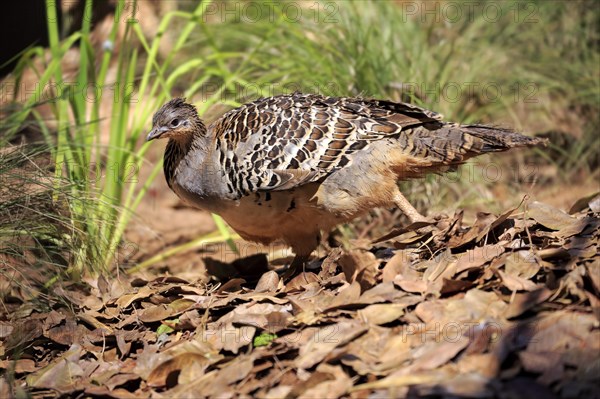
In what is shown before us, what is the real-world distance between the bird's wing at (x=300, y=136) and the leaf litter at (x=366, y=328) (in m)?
0.59

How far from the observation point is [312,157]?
4492 millimetres

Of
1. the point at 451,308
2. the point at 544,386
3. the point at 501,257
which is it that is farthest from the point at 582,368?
the point at 501,257

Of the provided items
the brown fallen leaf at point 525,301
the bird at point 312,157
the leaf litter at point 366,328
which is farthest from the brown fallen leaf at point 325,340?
the bird at point 312,157

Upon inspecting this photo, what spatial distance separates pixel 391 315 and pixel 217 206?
5.44ft

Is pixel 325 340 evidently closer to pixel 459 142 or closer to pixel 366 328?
→ pixel 366 328

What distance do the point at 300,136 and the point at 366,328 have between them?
5.27 feet

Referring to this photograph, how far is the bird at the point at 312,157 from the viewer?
14.8 ft

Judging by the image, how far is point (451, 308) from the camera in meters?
3.31

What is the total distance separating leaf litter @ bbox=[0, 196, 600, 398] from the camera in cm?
A: 293

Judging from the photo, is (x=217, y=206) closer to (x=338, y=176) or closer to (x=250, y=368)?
(x=338, y=176)

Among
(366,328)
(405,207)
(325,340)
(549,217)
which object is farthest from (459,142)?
(325,340)

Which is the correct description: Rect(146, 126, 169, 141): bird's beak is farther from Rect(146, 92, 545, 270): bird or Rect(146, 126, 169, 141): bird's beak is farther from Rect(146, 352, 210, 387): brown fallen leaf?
→ Rect(146, 352, 210, 387): brown fallen leaf

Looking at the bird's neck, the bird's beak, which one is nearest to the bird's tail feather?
the bird's neck

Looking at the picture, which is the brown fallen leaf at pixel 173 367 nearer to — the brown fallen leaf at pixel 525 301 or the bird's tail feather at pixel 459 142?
the brown fallen leaf at pixel 525 301
